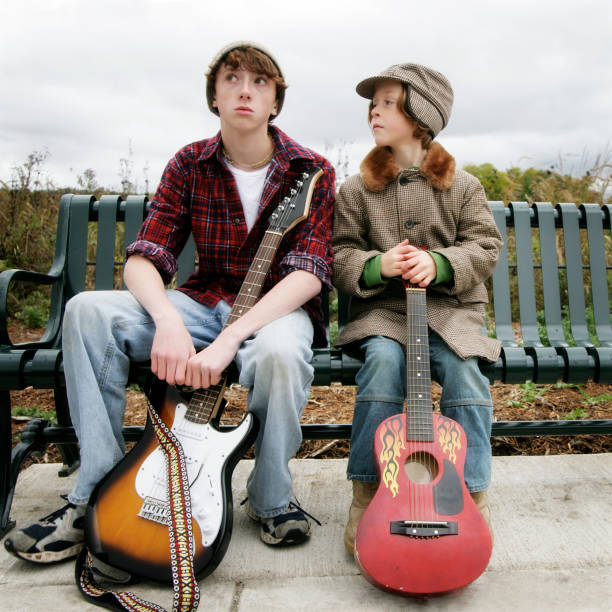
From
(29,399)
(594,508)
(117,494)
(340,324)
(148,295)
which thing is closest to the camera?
(117,494)

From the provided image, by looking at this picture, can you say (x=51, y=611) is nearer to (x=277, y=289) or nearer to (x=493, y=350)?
(x=277, y=289)

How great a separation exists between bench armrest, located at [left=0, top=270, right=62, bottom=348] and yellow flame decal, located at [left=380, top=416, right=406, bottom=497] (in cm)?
150

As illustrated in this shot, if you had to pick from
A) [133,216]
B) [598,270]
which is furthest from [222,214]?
[598,270]

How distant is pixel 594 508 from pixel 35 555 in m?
2.17

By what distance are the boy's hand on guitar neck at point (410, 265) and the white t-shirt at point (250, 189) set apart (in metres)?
0.61

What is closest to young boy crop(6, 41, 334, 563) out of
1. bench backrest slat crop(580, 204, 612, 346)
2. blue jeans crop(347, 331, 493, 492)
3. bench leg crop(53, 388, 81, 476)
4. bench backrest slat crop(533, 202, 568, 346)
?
blue jeans crop(347, 331, 493, 492)

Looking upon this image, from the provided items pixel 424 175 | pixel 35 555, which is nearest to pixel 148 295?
pixel 35 555

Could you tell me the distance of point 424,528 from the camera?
69.0 inches

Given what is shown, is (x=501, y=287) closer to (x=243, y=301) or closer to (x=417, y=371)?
(x=417, y=371)

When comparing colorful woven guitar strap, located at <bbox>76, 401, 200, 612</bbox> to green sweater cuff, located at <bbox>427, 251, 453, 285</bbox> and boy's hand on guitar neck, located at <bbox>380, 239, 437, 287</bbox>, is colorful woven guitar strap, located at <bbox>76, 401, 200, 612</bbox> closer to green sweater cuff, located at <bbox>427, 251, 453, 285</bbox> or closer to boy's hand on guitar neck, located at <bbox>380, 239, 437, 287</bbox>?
boy's hand on guitar neck, located at <bbox>380, 239, 437, 287</bbox>

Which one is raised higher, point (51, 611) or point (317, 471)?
point (317, 471)

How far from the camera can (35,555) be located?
78.3 inches

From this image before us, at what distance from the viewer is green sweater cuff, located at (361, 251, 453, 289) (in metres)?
2.28

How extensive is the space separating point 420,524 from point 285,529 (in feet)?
1.92
